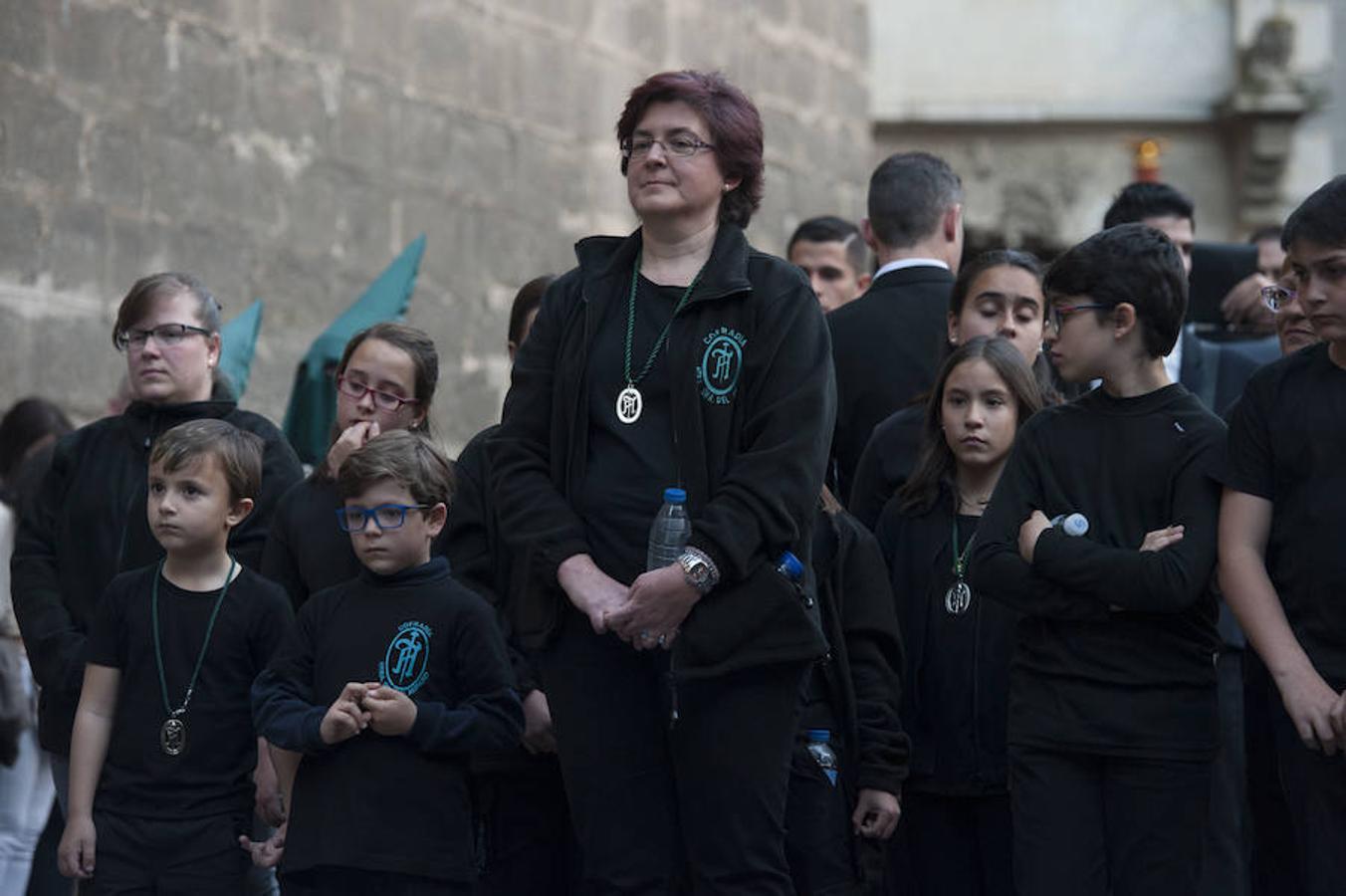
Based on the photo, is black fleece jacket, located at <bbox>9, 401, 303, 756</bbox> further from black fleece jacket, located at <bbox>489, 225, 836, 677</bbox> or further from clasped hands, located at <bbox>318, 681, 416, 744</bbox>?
black fleece jacket, located at <bbox>489, 225, 836, 677</bbox>

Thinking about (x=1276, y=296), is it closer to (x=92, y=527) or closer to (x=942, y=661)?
(x=942, y=661)

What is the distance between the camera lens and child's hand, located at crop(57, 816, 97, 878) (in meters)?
5.01

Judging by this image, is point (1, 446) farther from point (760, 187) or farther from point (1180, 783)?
point (1180, 783)

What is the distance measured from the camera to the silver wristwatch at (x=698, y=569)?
4082mm

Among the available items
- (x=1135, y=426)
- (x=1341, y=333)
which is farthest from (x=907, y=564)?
(x=1341, y=333)

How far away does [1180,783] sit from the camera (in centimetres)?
445

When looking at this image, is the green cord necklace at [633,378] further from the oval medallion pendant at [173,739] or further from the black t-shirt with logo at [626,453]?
Answer: the oval medallion pendant at [173,739]

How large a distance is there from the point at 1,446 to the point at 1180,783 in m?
4.04

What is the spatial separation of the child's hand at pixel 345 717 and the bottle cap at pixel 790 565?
94 cm

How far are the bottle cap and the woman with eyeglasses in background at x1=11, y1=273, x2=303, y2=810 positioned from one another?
65.9 inches

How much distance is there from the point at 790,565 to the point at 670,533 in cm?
27

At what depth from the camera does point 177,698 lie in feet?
16.7

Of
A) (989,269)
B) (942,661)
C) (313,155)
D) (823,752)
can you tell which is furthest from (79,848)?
(313,155)

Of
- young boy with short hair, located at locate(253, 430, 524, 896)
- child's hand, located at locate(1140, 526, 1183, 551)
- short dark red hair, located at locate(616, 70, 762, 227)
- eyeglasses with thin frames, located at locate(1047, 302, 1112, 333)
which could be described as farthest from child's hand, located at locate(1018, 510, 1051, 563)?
young boy with short hair, located at locate(253, 430, 524, 896)
